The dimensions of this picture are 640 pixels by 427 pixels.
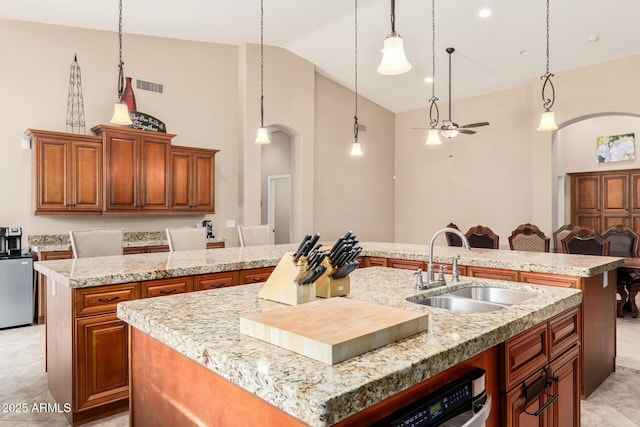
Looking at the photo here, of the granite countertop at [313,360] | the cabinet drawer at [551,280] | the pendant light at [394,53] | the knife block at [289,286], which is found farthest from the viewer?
the cabinet drawer at [551,280]

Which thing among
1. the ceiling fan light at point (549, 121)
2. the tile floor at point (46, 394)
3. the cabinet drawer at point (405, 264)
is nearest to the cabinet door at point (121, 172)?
the tile floor at point (46, 394)

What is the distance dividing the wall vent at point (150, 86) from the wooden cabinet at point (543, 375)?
5.94 metres

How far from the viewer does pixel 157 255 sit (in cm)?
347

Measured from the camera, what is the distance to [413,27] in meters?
5.91

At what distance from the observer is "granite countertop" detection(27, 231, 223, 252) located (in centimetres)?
480

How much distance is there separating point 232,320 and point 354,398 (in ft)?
2.20

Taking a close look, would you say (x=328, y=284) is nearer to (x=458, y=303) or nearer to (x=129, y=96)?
(x=458, y=303)

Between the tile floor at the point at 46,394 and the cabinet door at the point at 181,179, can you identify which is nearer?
the tile floor at the point at 46,394

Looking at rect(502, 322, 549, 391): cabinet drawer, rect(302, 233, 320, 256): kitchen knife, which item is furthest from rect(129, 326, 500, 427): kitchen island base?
rect(302, 233, 320, 256): kitchen knife

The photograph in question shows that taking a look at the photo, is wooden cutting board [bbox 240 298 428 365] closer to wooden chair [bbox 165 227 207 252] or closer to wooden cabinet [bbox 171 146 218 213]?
wooden chair [bbox 165 227 207 252]

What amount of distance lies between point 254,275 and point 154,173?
127 inches

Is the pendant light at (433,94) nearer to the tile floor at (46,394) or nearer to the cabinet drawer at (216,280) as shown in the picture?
the tile floor at (46,394)

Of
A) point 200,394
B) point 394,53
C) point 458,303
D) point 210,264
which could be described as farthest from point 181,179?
point 200,394

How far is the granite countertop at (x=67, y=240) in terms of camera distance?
4799 mm
